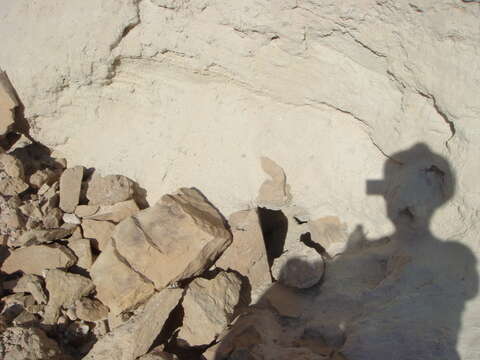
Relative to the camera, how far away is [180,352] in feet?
7.72

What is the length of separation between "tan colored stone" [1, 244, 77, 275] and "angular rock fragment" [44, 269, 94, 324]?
9 cm

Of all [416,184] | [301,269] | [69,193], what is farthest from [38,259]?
[416,184]

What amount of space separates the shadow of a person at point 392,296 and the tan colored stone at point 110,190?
45.7 inches

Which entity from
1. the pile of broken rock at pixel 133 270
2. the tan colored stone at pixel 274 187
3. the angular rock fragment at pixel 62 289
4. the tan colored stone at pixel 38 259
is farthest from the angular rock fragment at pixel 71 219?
the tan colored stone at pixel 274 187

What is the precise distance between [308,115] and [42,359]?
6.42ft

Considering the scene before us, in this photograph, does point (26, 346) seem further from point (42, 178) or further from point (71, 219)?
point (42, 178)

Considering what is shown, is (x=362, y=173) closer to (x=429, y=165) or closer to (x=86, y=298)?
(x=429, y=165)

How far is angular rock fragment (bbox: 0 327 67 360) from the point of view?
1.94 m

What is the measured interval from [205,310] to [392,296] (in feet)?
3.41

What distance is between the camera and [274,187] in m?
2.63

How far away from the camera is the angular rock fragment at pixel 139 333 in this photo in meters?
2.18

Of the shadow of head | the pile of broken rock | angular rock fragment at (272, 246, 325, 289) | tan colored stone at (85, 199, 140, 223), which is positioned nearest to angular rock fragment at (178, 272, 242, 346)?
the pile of broken rock

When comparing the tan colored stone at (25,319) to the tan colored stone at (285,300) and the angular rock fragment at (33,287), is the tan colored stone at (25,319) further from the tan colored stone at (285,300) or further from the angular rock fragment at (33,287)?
the tan colored stone at (285,300)

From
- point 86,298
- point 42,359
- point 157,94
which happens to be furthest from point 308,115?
point 42,359
